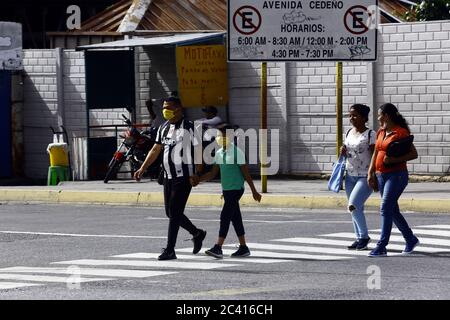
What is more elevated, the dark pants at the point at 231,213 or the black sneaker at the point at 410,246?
the dark pants at the point at 231,213

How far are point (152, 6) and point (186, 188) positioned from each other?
17105mm

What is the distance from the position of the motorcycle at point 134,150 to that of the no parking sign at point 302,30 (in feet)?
16.7

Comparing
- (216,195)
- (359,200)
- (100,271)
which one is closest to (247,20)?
(216,195)

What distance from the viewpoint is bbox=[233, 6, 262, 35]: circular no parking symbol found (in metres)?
25.6

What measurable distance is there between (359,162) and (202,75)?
12.9m

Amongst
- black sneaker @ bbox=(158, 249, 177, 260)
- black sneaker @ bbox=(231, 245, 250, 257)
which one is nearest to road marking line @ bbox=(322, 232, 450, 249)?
black sneaker @ bbox=(231, 245, 250, 257)

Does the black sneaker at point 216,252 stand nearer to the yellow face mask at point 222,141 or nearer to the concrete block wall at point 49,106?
the yellow face mask at point 222,141

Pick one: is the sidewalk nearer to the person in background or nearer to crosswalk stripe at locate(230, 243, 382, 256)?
the person in background

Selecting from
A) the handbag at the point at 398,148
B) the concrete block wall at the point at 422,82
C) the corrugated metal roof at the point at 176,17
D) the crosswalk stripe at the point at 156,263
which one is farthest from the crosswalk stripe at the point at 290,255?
the corrugated metal roof at the point at 176,17

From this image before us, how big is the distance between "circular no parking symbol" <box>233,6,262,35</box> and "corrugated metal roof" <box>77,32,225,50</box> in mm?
3840

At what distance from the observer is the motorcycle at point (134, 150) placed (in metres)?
30.2

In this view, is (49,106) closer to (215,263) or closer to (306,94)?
(306,94)

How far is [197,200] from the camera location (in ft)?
85.3

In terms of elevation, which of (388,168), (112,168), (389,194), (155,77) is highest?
(155,77)
